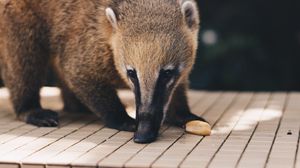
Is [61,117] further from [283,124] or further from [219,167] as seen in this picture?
[219,167]

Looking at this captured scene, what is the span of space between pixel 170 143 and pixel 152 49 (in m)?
0.62

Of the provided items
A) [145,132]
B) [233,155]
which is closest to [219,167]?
[233,155]

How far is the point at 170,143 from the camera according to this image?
469cm

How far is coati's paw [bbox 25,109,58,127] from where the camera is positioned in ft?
17.7

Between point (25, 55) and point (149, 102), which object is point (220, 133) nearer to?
point (149, 102)

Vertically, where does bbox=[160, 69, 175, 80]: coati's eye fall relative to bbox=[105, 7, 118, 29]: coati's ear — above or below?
below

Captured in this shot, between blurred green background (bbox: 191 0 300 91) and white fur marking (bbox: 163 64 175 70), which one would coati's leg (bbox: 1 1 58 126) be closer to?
white fur marking (bbox: 163 64 175 70)

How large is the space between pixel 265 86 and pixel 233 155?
4635mm

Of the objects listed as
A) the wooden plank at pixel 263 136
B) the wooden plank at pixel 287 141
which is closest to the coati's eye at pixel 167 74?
the wooden plank at pixel 263 136

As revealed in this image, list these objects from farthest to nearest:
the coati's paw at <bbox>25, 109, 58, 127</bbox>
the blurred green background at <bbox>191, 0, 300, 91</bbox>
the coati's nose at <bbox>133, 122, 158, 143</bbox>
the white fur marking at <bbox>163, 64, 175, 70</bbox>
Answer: the blurred green background at <bbox>191, 0, 300, 91</bbox>, the coati's paw at <bbox>25, 109, 58, 127</bbox>, the white fur marking at <bbox>163, 64, 175, 70</bbox>, the coati's nose at <bbox>133, 122, 158, 143</bbox>

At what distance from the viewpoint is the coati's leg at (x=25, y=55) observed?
5508 mm

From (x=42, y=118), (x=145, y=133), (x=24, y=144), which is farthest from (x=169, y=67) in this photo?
(x=42, y=118)

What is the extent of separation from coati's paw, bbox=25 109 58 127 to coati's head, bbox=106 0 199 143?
726mm

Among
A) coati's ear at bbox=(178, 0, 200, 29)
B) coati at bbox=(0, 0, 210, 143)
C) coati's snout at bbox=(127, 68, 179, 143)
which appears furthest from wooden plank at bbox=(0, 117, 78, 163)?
coati's ear at bbox=(178, 0, 200, 29)
